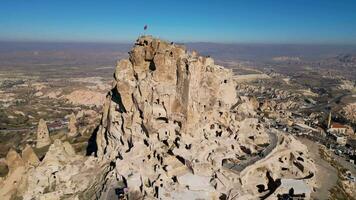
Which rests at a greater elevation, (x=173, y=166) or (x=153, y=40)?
(x=153, y=40)

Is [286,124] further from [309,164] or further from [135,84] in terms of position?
[135,84]

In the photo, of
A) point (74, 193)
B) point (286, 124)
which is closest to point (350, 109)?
point (286, 124)

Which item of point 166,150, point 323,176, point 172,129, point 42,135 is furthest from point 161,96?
point 42,135

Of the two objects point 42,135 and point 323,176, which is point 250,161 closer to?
point 323,176

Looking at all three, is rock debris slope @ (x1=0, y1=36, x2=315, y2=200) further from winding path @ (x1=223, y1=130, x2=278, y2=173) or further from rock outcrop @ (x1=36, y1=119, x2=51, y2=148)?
rock outcrop @ (x1=36, y1=119, x2=51, y2=148)

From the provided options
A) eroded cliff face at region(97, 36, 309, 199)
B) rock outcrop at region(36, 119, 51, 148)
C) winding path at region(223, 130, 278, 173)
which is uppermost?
eroded cliff face at region(97, 36, 309, 199)

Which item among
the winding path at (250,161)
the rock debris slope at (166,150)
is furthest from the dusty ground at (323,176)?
the winding path at (250,161)

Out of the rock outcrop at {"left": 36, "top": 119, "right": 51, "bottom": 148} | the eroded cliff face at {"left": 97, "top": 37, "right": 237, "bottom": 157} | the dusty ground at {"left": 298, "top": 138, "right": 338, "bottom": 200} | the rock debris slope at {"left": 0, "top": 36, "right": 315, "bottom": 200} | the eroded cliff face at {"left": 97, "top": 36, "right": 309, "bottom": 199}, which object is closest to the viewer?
the eroded cliff face at {"left": 97, "top": 36, "right": 309, "bottom": 199}

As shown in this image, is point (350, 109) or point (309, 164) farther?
point (350, 109)

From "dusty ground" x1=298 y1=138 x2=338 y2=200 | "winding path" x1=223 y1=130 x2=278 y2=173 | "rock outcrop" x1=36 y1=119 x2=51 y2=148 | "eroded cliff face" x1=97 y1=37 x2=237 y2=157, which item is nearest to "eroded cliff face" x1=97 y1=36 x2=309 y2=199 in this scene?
"eroded cliff face" x1=97 y1=37 x2=237 y2=157
